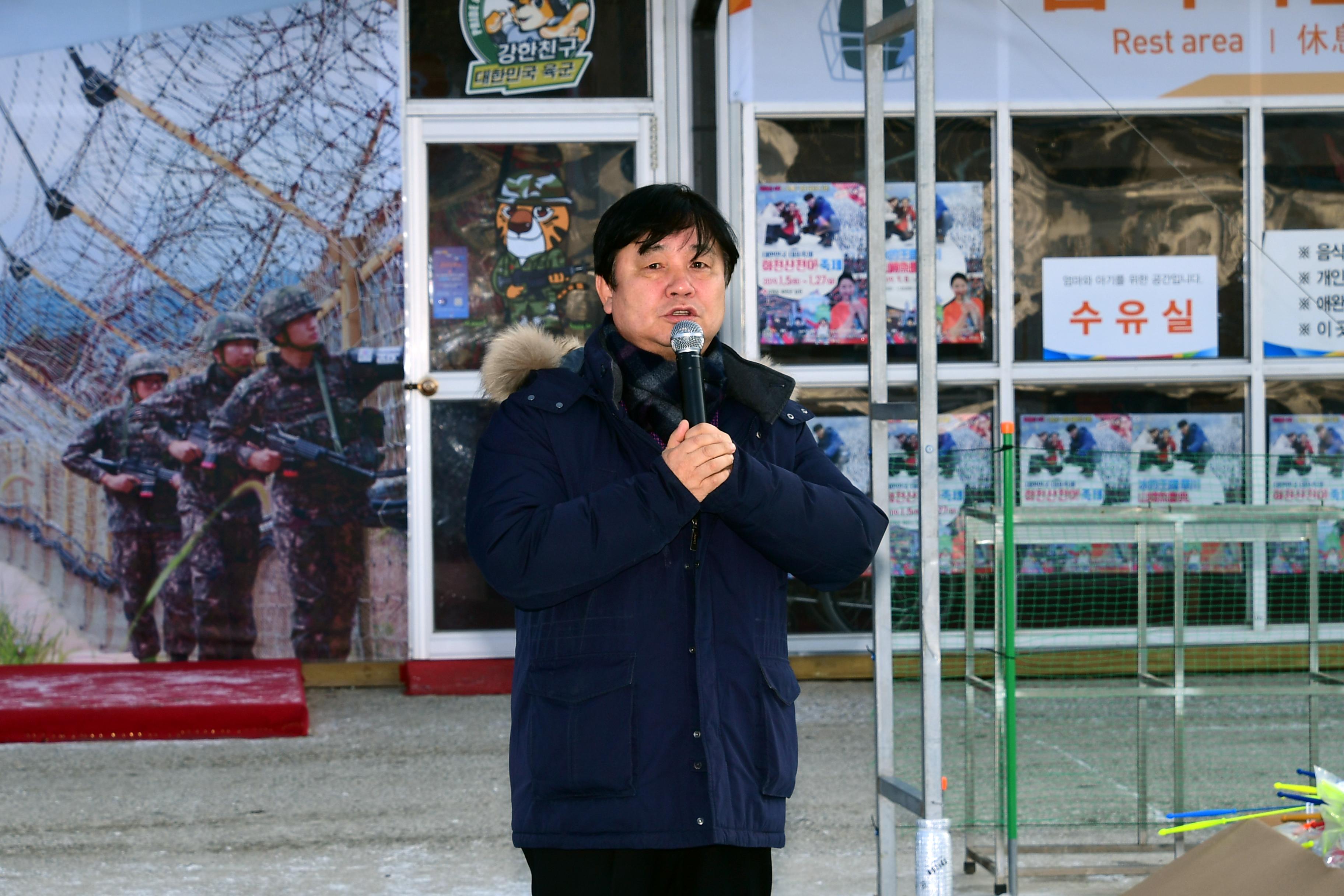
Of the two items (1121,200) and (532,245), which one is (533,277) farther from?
(1121,200)

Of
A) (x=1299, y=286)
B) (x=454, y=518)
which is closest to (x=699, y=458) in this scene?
(x=454, y=518)

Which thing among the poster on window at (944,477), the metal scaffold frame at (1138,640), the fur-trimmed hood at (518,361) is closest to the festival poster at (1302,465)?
the poster on window at (944,477)

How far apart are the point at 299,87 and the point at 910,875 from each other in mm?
4514

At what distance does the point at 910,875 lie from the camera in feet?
14.0

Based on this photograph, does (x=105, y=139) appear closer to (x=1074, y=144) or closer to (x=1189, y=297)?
(x=1074, y=144)

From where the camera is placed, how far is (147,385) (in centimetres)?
679

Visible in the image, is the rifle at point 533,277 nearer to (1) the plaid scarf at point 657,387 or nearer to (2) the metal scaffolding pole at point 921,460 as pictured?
(2) the metal scaffolding pole at point 921,460

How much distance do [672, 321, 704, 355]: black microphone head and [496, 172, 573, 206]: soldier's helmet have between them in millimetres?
4895

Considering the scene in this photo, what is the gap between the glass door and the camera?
6.89 metres

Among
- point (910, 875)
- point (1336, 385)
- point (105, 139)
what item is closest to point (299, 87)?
point (105, 139)

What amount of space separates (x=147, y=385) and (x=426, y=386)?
127cm

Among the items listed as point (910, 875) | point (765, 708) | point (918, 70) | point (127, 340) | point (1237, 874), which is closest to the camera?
point (1237, 874)

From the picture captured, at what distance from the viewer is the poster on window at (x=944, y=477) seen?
565 cm

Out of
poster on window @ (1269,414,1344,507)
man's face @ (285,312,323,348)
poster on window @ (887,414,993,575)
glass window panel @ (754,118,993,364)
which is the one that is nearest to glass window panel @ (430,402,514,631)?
man's face @ (285,312,323,348)
